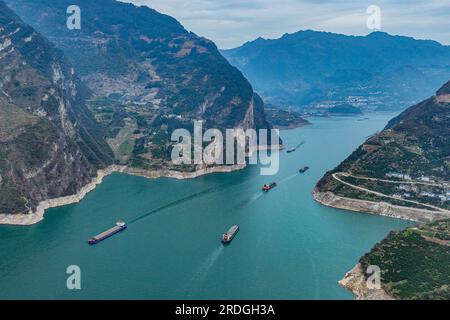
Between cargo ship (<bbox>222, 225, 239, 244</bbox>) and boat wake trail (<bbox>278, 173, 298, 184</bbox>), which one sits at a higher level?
boat wake trail (<bbox>278, 173, 298, 184</bbox>)

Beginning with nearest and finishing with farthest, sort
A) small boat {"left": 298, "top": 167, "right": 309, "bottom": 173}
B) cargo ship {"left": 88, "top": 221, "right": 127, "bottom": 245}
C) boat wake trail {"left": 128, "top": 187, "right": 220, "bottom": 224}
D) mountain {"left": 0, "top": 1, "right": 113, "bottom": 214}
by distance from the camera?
1. cargo ship {"left": 88, "top": 221, "right": 127, "bottom": 245}
2. boat wake trail {"left": 128, "top": 187, "right": 220, "bottom": 224}
3. mountain {"left": 0, "top": 1, "right": 113, "bottom": 214}
4. small boat {"left": 298, "top": 167, "right": 309, "bottom": 173}

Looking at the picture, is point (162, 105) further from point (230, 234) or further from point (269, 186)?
point (230, 234)

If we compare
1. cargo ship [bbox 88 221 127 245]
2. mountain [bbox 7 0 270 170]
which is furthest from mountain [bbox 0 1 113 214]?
cargo ship [bbox 88 221 127 245]

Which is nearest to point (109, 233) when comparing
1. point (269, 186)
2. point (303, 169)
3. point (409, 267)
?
point (269, 186)

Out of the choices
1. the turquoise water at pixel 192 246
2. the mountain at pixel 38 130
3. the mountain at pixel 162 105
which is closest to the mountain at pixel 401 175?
the turquoise water at pixel 192 246

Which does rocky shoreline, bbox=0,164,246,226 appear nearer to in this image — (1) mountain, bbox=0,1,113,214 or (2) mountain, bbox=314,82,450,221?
(1) mountain, bbox=0,1,113,214
